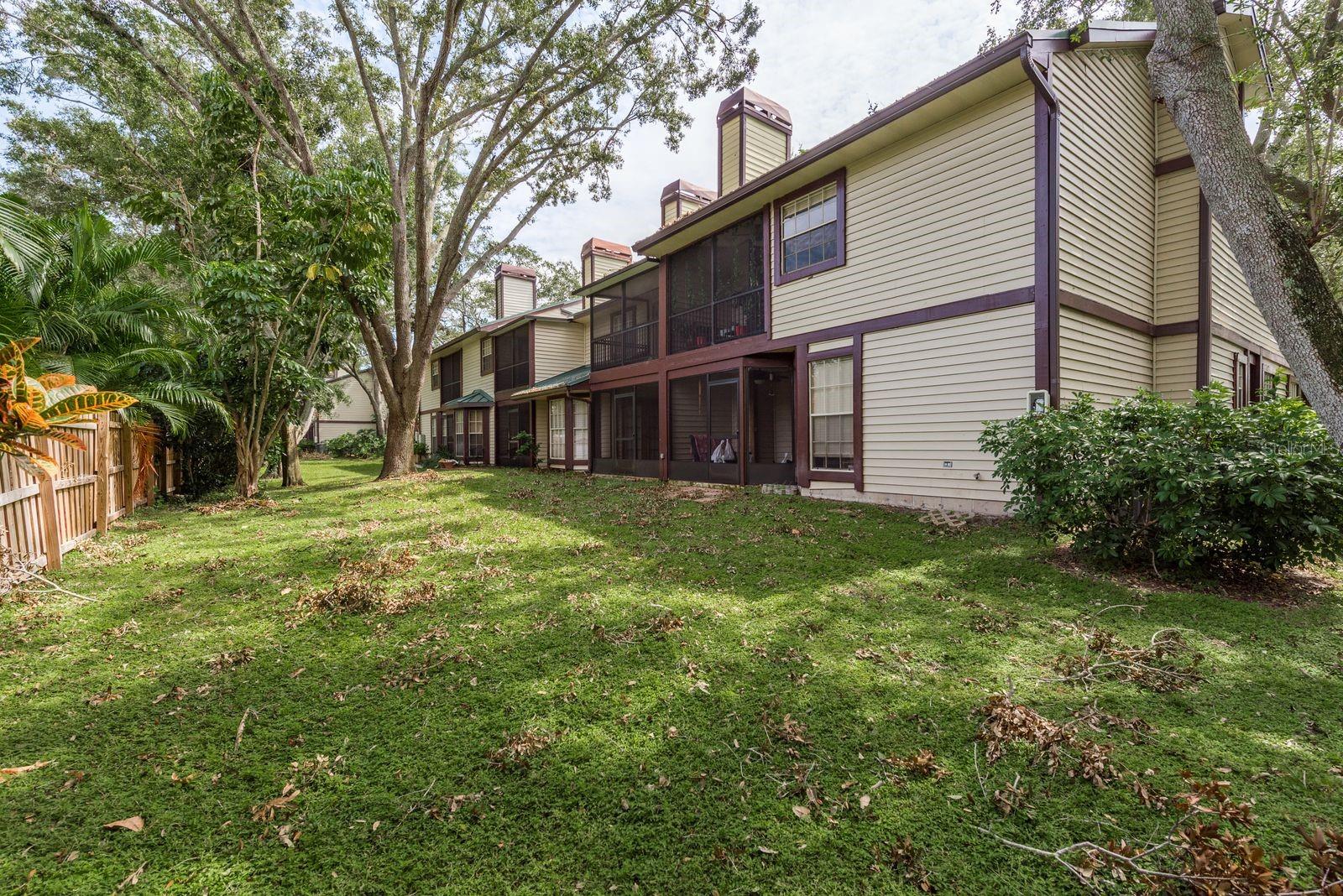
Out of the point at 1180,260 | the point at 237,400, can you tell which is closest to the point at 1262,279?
the point at 1180,260

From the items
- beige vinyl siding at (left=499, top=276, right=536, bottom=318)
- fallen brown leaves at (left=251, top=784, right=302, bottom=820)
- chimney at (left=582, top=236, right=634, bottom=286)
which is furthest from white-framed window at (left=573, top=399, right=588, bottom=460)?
fallen brown leaves at (left=251, top=784, right=302, bottom=820)

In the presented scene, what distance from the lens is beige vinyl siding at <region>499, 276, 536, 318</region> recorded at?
77.9 feet

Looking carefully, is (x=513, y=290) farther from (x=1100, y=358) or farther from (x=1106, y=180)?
(x=1100, y=358)

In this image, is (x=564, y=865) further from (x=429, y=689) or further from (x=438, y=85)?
(x=438, y=85)

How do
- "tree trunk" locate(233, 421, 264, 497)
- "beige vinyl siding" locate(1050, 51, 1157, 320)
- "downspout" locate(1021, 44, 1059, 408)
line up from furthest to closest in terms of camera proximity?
"tree trunk" locate(233, 421, 264, 497) < "beige vinyl siding" locate(1050, 51, 1157, 320) < "downspout" locate(1021, 44, 1059, 408)

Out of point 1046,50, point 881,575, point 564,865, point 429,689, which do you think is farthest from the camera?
point 1046,50

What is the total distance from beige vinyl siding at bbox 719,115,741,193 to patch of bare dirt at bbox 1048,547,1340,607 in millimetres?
10417

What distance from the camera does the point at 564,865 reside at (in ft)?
6.34

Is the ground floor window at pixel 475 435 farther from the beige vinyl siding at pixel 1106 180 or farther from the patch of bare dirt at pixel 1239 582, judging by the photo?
the patch of bare dirt at pixel 1239 582

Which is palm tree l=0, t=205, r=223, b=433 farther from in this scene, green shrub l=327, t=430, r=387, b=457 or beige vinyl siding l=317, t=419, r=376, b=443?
beige vinyl siding l=317, t=419, r=376, b=443

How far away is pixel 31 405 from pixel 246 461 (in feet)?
22.8

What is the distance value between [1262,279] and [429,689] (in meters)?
5.70

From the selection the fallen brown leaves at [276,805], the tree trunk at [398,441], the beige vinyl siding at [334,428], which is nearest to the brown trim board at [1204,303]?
the fallen brown leaves at [276,805]

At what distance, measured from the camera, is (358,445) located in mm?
28984
